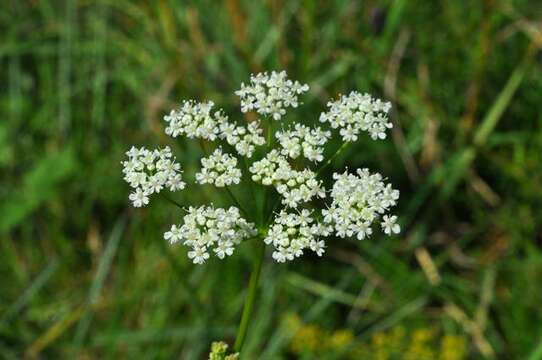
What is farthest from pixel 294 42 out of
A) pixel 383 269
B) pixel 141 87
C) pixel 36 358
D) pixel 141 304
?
pixel 36 358

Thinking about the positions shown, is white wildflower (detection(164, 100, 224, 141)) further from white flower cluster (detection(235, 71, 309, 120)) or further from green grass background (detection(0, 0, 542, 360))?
green grass background (detection(0, 0, 542, 360))

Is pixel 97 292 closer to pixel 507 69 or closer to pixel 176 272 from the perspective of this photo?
pixel 176 272

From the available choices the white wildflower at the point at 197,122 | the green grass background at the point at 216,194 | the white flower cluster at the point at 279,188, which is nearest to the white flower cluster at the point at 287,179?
the white flower cluster at the point at 279,188

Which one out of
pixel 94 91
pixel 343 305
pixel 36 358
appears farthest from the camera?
pixel 94 91

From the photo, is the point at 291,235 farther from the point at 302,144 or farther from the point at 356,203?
the point at 302,144

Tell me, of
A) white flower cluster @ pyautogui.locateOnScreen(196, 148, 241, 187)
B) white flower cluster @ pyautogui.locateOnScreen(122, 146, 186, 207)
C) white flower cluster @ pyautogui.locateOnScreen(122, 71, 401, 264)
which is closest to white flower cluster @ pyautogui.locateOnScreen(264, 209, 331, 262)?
white flower cluster @ pyautogui.locateOnScreen(122, 71, 401, 264)

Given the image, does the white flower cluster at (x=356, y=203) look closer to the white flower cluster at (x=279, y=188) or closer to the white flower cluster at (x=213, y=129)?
the white flower cluster at (x=279, y=188)

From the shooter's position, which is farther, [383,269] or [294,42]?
[294,42]

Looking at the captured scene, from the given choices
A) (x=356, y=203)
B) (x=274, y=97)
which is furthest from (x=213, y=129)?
(x=356, y=203)
